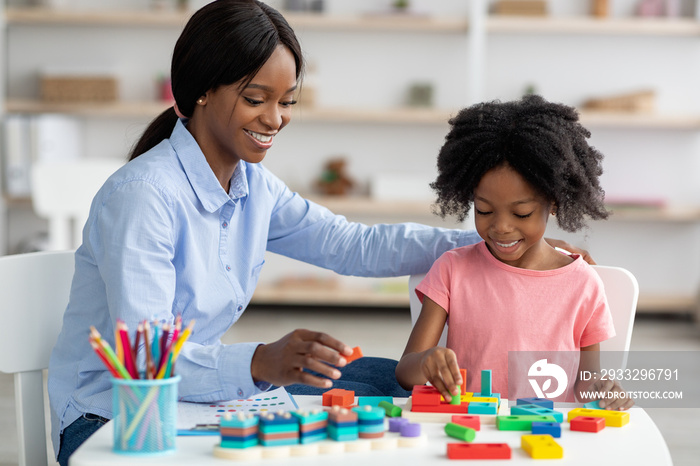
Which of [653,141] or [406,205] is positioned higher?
[653,141]

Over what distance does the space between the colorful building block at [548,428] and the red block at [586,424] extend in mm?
46

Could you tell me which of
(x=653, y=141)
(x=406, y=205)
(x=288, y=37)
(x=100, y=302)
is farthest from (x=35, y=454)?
(x=653, y=141)

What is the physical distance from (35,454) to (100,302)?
30 cm

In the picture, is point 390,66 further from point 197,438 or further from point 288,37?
point 197,438

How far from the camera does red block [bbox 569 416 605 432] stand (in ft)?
3.35

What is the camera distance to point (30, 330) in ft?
4.64

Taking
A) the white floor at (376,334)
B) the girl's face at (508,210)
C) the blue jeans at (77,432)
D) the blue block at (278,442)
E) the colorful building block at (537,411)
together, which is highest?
the girl's face at (508,210)

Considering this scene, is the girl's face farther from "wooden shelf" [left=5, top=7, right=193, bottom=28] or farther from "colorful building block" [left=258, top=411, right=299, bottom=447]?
"wooden shelf" [left=5, top=7, right=193, bottom=28]

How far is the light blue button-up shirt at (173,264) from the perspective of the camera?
115 centimetres

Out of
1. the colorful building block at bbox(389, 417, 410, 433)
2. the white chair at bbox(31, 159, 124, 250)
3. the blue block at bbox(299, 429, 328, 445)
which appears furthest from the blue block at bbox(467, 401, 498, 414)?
the white chair at bbox(31, 159, 124, 250)

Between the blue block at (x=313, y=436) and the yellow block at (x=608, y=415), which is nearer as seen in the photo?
the blue block at (x=313, y=436)

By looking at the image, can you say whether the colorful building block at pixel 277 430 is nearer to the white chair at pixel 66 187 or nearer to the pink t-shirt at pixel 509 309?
the pink t-shirt at pixel 509 309

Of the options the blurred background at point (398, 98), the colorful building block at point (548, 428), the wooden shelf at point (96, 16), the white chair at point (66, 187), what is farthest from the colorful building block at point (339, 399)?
the wooden shelf at point (96, 16)

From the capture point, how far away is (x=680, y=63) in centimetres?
437
